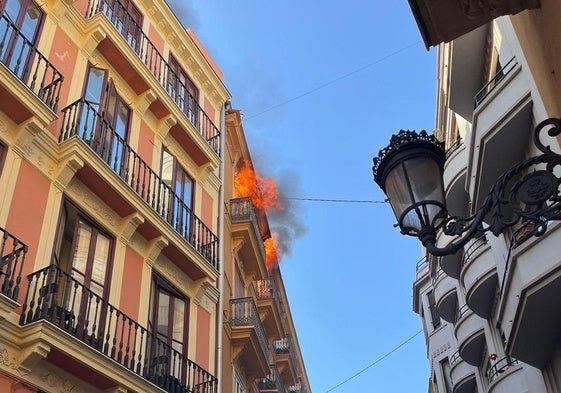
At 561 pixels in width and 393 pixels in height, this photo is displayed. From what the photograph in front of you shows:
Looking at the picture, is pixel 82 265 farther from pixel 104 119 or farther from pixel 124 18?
pixel 124 18

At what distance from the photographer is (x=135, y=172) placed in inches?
510

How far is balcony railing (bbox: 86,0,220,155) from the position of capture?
14.1 m

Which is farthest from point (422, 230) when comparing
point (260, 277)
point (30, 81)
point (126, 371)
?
point (260, 277)

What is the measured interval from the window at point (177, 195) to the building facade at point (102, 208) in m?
0.06

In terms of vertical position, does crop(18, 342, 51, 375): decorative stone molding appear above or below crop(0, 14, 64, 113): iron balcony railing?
below

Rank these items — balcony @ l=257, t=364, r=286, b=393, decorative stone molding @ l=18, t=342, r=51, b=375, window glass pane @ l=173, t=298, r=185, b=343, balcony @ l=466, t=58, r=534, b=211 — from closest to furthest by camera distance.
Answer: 1. decorative stone molding @ l=18, t=342, r=51, b=375
2. balcony @ l=466, t=58, r=534, b=211
3. window glass pane @ l=173, t=298, r=185, b=343
4. balcony @ l=257, t=364, r=286, b=393

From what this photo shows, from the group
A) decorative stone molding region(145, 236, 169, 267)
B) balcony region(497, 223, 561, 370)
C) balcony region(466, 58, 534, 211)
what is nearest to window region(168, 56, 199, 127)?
decorative stone molding region(145, 236, 169, 267)

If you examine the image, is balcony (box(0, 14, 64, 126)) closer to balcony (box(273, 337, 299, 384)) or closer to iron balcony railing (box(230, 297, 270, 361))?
iron balcony railing (box(230, 297, 270, 361))

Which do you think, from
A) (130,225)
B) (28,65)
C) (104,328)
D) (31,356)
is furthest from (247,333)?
(28,65)

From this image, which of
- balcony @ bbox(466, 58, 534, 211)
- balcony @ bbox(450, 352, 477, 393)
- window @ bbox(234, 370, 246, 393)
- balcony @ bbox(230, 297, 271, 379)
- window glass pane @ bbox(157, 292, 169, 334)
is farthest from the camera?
balcony @ bbox(450, 352, 477, 393)

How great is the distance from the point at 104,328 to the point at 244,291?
406 inches

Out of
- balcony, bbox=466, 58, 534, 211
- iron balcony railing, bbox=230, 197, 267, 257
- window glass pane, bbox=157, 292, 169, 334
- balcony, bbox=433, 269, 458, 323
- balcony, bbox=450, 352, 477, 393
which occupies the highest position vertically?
iron balcony railing, bbox=230, 197, 267, 257

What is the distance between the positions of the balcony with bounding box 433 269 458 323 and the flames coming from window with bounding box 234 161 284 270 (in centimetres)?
732

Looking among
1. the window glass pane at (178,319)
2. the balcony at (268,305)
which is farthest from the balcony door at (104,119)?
the balcony at (268,305)
